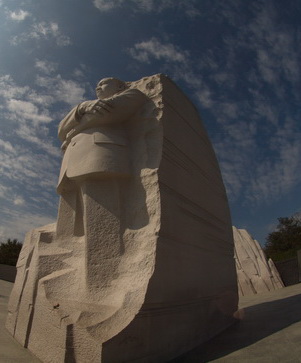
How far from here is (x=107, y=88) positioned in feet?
17.3

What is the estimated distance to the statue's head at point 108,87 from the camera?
5.28 m

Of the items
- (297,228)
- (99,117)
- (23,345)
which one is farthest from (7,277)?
(297,228)

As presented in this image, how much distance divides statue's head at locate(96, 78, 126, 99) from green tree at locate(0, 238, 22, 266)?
23.6 meters

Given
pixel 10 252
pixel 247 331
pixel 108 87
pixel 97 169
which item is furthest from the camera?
pixel 10 252

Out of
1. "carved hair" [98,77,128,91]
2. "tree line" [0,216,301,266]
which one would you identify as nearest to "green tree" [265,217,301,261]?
"tree line" [0,216,301,266]

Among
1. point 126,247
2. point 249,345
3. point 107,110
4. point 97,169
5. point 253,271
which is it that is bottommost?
point 249,345

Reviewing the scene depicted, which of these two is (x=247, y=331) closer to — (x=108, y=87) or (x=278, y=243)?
(x=108, y=87)

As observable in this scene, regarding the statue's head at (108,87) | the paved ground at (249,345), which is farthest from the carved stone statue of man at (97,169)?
the paved ground at (249,345)

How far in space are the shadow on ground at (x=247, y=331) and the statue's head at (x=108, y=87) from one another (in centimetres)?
417

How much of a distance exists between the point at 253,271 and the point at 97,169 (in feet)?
30.5

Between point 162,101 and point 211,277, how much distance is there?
3093mm

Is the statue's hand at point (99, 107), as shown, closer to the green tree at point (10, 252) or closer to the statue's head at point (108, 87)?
the statue's head at point (108, 87)

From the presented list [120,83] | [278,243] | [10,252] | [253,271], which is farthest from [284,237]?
[120,83]

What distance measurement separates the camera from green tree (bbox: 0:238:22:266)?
990 inches
